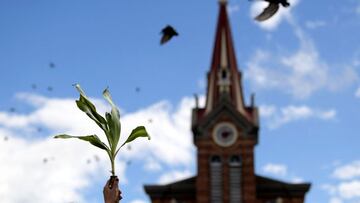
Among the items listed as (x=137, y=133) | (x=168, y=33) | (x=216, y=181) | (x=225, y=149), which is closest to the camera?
(x=137, y=133)

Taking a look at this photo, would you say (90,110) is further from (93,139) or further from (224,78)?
(224,78)

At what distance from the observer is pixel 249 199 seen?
61062mm

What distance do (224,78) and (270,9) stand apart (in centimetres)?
5225

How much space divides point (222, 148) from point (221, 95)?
13.4 feet

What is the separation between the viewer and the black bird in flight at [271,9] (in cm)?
996

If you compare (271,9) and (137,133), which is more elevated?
(271,9)

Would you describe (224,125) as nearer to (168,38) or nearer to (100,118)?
(168,38)

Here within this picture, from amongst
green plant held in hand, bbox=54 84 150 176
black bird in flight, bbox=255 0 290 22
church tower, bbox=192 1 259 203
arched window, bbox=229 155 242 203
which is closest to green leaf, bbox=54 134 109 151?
green plant held in hand, bbox=54 84 150 176

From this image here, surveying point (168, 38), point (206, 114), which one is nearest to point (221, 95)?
point (206, 114)

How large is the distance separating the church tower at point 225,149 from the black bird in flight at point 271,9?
49.8 meters

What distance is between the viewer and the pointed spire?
6209 centimetres

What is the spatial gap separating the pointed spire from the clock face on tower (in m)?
1.59

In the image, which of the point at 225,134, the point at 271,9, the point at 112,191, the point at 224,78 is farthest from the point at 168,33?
the point at 224,78

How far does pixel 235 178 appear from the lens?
6147 centimetres
